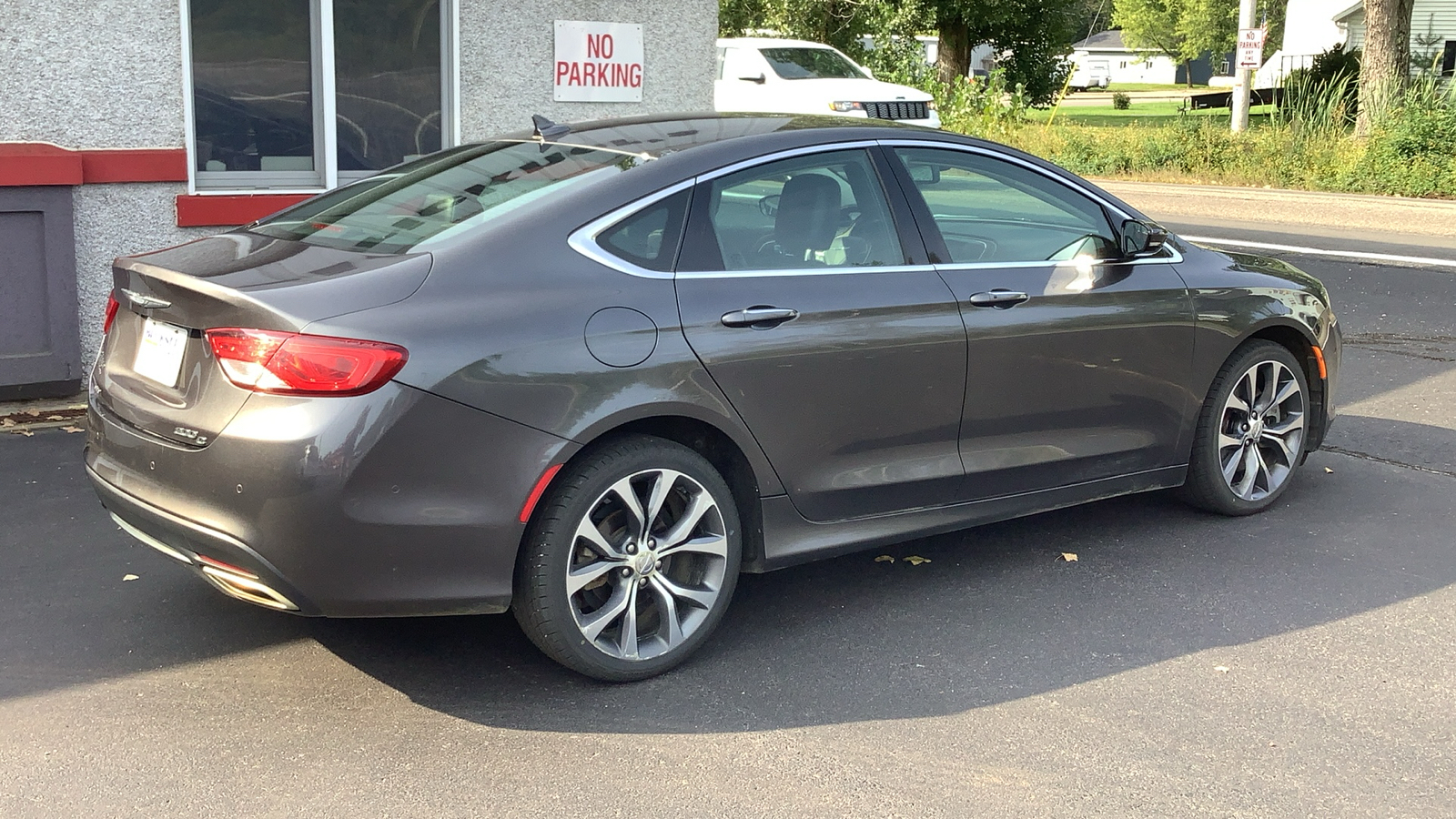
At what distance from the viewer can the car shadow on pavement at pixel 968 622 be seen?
396 centimetres

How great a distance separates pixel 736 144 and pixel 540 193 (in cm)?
65

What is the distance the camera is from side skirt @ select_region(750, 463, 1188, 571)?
4.31 m

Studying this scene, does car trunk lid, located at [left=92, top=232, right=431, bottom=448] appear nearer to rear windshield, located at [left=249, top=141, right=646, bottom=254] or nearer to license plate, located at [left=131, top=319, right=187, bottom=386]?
license plate, located at [left=131, top=319, right=187, bottom=386]

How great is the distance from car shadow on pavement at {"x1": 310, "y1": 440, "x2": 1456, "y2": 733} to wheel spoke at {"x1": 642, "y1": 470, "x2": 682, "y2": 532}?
0.50 meters

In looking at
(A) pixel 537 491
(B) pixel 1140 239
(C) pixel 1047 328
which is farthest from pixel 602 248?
(B) pixel 1140 239

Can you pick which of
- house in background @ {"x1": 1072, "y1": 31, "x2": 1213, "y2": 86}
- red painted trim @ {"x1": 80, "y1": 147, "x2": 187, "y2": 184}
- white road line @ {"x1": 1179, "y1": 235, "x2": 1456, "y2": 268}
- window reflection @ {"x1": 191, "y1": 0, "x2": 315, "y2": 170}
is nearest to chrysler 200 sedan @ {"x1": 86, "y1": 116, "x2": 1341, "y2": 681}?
red painted trim @ {"x1": 80, "y1": 147, "x2": 187, "y2": 184}

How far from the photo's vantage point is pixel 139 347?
399 centimetres

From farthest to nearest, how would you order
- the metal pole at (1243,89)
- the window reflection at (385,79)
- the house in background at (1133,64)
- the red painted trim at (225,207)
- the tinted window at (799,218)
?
the house in background at (1133,64)
the metal pole at (1243,89)
the window reflection at (385,79)
the red painted trim at (225,207)
the tinted window at (799,218)

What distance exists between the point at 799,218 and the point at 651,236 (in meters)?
0.58

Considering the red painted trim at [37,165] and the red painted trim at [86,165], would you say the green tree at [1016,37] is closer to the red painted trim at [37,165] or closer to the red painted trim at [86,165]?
the red painted trim at [86,165]

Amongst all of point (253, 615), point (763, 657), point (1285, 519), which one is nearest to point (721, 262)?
point (763, 657)

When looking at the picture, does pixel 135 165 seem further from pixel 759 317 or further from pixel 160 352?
pixel 759 317

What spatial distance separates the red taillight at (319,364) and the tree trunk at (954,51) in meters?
29.5

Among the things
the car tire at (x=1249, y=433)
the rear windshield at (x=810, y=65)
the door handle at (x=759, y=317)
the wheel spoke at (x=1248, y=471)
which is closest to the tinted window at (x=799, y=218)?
the door handle at (x=759, y=317)
